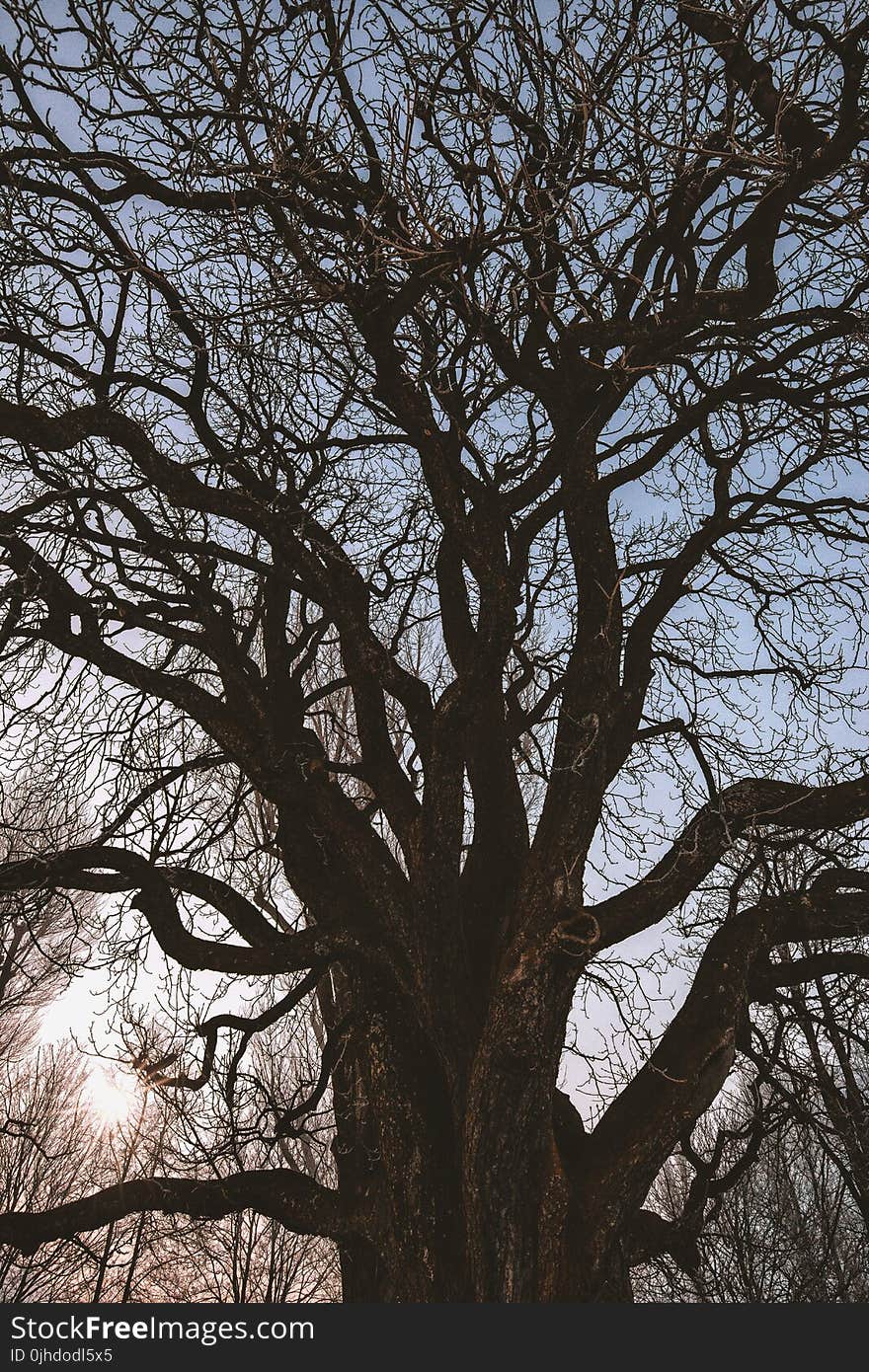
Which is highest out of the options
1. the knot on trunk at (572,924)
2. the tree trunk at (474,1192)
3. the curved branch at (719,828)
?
the curved branch at (719,828)

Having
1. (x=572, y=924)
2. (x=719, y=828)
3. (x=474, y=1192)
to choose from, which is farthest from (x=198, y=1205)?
(x=719, y=828)

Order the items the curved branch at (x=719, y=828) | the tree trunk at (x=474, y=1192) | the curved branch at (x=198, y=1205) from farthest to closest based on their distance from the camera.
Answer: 1. the curved branch at (x=198, y=1205)
2. the curved branch at (x=719, y=828)
3. the tree trunk at (x=474, y=1192)

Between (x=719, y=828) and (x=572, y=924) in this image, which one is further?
(x=719, y=828)

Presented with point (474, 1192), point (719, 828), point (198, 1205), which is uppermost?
point (719, 828)

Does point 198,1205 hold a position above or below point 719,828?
below

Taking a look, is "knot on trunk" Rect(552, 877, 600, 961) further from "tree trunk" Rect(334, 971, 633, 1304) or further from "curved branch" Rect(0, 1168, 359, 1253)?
"curved branch" Rect(0, 1168, 359, 1253)

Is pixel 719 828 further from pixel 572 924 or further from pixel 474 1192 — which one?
pixel 474 1192

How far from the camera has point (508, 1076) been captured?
416 centimetres

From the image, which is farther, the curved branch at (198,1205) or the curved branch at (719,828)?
the curved branch at (198,1205)

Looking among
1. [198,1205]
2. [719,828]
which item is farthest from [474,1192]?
[719,828]

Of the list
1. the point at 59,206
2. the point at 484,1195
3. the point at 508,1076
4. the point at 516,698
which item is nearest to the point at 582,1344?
the point at 484,1195

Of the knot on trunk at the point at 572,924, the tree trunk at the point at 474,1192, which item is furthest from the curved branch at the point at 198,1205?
the knot on trunk at the point at 572,924

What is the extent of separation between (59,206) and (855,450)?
4817mm

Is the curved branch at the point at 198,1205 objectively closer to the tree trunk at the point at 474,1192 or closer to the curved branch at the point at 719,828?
the tree trunk at the point at 474,1192
